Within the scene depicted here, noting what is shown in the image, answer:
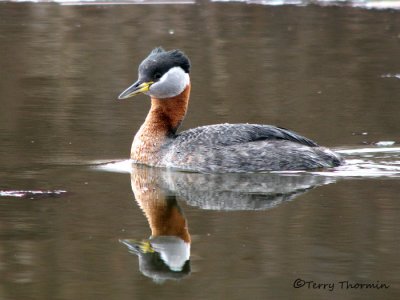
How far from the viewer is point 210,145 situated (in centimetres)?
1232

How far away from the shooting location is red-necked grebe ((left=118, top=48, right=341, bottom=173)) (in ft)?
40.0

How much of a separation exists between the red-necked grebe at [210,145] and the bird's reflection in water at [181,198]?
15cm

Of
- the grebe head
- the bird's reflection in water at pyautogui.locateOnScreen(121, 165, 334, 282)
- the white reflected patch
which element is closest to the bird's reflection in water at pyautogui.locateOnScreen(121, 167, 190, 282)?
the bird's reflection in water at pyautogui.locateOnScreen(121, 165, 334, 282)

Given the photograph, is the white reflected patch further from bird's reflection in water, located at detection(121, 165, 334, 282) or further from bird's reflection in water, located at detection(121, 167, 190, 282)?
bird's reflection in water, located at detection(121, 167, 190, 282)

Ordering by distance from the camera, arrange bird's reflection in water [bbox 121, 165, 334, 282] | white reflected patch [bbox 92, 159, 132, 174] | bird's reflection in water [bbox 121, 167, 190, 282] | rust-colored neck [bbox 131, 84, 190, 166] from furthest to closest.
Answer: rust-colored neck [bbox 131, 84, 190, 166]
white reflected patch [bbox 92, 159, 132, 174]
bird's reflection in water [bbox 121, 165, 334, 282]
bird's reflection in water [bbox 121, 167, 190, 282]

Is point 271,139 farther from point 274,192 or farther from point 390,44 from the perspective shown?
point 390,44

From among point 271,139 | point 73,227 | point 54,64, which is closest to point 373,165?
point 271,139

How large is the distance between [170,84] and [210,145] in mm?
1000

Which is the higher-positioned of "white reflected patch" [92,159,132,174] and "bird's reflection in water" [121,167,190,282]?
"bird's reflection in water" [121,167,190,282]

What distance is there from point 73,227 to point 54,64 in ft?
32.0

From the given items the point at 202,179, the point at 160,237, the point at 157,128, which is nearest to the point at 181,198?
the point at 202,179

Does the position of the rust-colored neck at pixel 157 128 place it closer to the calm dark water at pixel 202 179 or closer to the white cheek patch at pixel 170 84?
the white cheek patch at pixel 170 84

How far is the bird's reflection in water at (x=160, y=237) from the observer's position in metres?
8.62

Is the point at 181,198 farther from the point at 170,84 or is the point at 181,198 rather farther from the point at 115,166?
the point at 170,84
